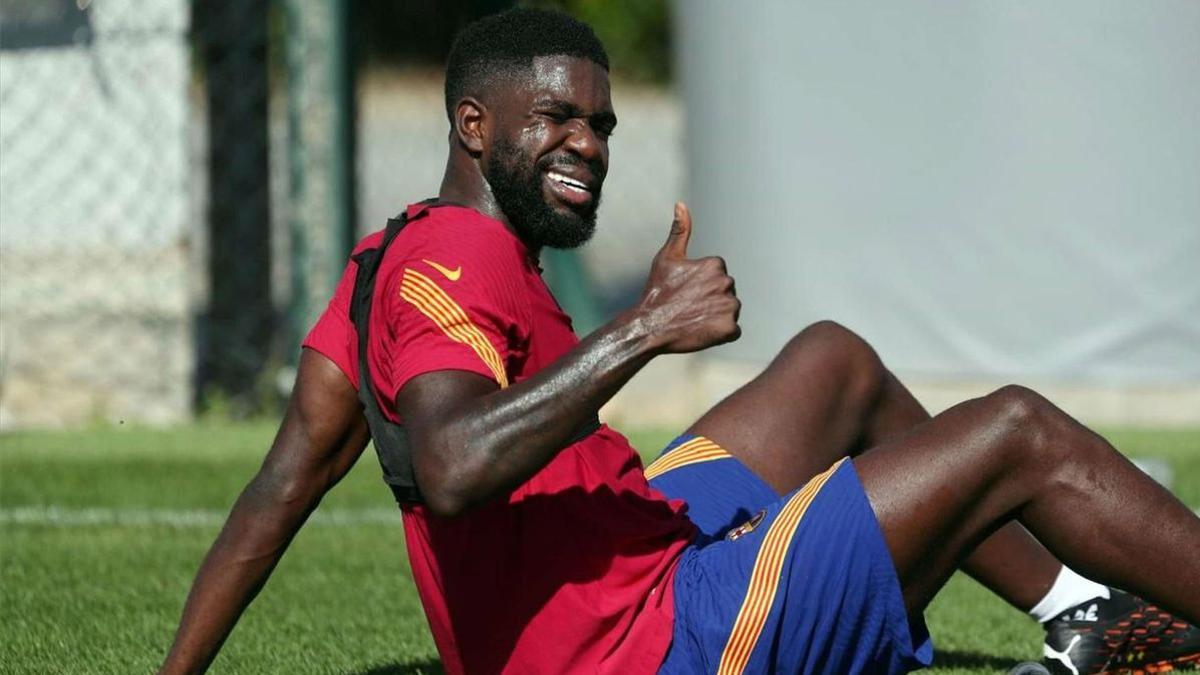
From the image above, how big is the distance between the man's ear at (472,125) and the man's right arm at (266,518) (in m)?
0.56

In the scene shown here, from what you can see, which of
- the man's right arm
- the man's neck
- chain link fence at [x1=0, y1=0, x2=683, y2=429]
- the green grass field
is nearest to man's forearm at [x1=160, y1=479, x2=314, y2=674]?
the man's right arm

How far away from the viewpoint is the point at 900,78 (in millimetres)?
8422

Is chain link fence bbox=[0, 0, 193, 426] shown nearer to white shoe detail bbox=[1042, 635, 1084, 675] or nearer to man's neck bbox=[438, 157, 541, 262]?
white shoe detail bbox=[1042, 635, 1084, 675]

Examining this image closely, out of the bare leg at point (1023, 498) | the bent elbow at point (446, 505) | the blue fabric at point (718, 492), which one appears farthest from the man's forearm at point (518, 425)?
the blue fabric at point (718, 492)

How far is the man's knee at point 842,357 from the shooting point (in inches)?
161

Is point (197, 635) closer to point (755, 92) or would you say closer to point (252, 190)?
point (755, 92)

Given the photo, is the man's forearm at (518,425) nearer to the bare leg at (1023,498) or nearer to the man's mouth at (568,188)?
the man's mouth at (568,188)

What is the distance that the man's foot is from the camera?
3967 millimetres

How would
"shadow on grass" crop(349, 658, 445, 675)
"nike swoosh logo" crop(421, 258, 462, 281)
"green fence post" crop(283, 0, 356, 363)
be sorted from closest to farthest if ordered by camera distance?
"nike swoosh logo" crop(421, 258, 462, 281)
"shadow on grass" crop(349, 658, 445, 675)
"green fence post" crop(283, 0, 356, 363)

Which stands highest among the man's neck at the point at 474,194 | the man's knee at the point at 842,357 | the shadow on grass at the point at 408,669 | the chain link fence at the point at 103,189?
the man's neck at the point at 474,194

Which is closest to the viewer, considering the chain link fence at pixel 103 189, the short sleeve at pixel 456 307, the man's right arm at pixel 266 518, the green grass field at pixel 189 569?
the short sleeve at pixel 456 307

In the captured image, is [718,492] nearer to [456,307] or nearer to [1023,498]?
[1023,498]

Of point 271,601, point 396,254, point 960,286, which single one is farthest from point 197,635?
point 960,286

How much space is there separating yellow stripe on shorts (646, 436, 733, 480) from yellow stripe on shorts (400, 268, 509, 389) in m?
0.97
